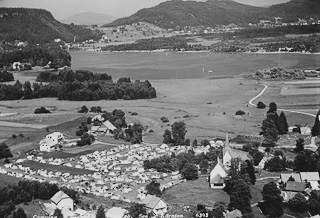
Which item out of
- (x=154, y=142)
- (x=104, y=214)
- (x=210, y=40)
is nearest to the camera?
(x=104, y=214)

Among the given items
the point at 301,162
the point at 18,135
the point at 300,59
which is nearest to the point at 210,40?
the point at 300,59

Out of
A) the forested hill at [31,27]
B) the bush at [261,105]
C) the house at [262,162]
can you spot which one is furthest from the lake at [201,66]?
the house at [262,162]

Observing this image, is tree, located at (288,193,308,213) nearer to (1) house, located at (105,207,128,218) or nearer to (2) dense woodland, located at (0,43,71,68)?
(1) house, located at (105,207,128,218)

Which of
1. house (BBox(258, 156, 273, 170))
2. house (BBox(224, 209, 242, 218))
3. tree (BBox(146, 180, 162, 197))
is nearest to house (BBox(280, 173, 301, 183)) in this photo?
house (BBox(258, 156, 273, 170))

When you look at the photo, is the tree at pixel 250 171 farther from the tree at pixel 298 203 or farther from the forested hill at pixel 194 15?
A: the forested hill at pixel 194 15

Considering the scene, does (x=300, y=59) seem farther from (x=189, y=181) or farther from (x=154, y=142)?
(x=189, y=181)
